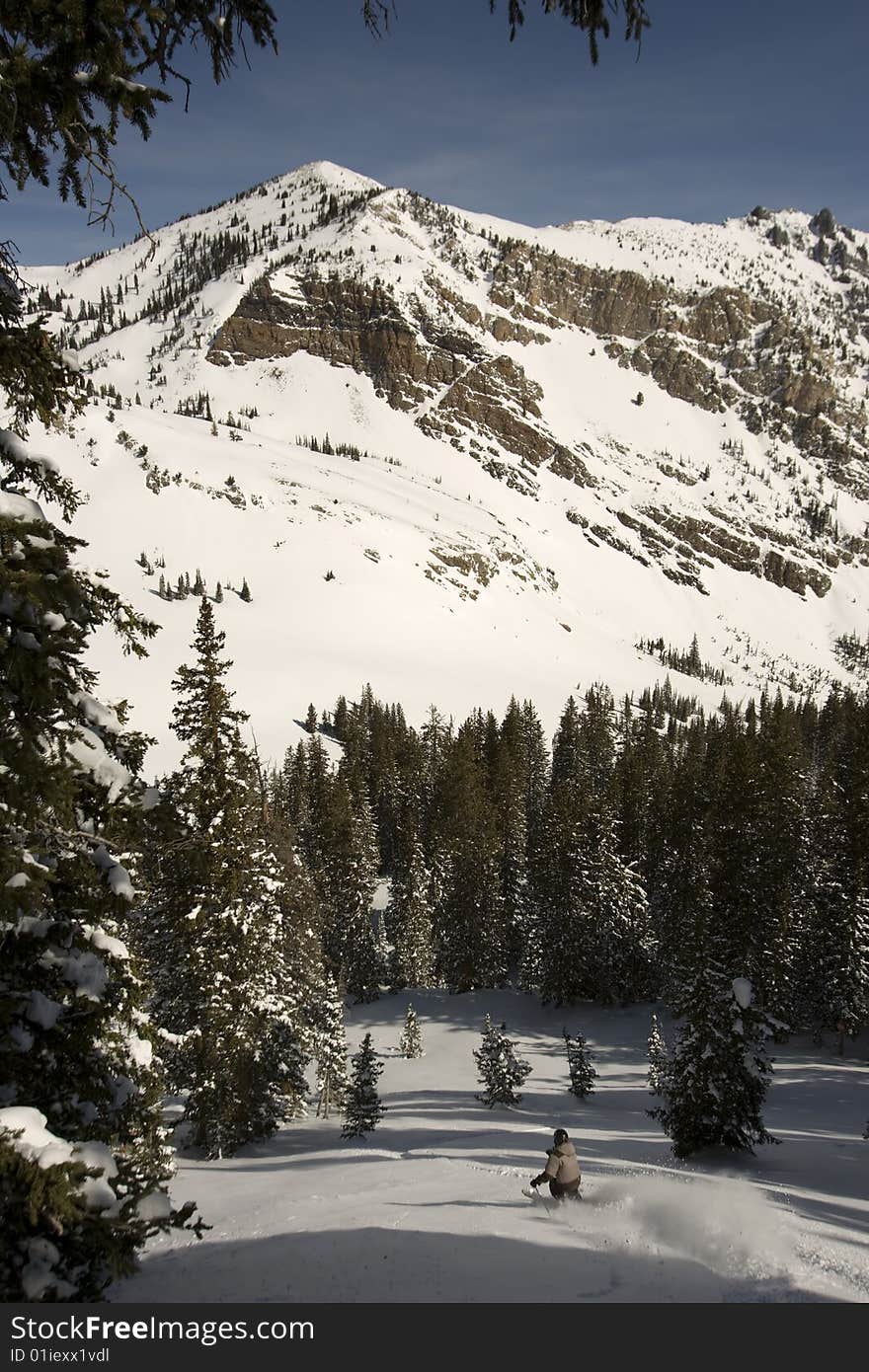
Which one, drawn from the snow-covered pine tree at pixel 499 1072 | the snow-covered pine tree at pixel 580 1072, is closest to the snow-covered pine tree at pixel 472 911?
the snow-covered pine tree at pixel 580 1072

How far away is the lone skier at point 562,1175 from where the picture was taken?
11.0m

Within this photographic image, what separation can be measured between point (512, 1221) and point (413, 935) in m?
39.8

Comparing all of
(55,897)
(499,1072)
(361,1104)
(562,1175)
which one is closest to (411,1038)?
(499,1072)

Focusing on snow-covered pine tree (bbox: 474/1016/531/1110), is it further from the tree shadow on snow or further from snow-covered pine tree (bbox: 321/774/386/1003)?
snow-covered pine tree (bbox: 321/774/386/1003)

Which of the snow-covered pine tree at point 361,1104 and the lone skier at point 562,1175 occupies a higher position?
the lone skier at point 562,1175

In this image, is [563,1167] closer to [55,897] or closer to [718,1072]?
[718,1072]

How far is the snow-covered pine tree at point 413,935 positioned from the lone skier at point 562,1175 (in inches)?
1493

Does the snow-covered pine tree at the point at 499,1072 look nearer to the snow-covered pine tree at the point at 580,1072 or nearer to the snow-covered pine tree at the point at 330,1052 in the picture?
the snow-covered pine tree at the point at 580,1072

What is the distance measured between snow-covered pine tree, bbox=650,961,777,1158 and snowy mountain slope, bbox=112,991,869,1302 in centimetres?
64

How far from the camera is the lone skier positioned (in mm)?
10977

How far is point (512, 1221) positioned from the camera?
10.0 metres

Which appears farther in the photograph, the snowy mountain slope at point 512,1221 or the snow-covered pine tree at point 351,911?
the snow-covered pine tree at point 351,911

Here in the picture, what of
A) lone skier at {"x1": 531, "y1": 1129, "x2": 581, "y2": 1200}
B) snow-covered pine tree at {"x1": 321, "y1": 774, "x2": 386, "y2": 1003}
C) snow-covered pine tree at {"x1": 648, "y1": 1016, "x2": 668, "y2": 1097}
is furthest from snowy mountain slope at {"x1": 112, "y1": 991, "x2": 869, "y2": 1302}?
snow-covered pine tree at {"x1": 321, "y1": 774, "x2": 386, "y2": 1003}
